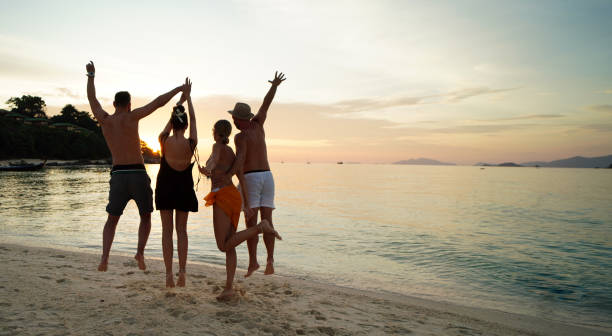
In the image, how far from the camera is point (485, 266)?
12617mm

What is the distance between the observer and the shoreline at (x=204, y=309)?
434 cm

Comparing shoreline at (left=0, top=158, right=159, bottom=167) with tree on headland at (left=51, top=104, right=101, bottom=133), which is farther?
tree on headland at (left=51, top=104, right=101, bottom=133)

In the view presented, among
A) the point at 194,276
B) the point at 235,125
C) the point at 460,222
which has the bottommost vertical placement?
the point at 460,222

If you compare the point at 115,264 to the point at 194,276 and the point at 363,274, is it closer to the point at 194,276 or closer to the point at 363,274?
the point at 194,276

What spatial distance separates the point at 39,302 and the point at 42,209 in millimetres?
20243

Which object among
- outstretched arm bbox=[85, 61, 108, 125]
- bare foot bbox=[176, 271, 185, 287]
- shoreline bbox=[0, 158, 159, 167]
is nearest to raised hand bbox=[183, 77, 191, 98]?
outstretched arm bbox=[85, 61, 108, 125]

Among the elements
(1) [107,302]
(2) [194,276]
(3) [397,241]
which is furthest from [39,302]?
(3) [397,241]

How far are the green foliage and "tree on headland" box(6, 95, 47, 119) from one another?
19.8 meters

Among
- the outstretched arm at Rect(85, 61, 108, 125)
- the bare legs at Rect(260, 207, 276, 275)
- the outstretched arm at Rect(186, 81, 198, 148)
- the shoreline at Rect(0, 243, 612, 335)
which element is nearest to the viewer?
the shoreline at Rect(0, 243, 612, 335)

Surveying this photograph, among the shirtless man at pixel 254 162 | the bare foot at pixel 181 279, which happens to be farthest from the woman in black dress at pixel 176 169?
the shirtless man at pixel 254 162

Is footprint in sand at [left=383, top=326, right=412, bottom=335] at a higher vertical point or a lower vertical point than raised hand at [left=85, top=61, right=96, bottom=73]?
lower

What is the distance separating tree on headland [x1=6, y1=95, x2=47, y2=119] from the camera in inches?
4552

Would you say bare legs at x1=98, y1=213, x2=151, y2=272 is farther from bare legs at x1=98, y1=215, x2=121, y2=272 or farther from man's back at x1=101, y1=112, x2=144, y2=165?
man's back at x1=101, y1=112, x2=144, y2=165

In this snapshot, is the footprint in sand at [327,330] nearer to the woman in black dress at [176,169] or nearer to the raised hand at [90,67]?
the woman in black dress at [176,169]
